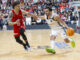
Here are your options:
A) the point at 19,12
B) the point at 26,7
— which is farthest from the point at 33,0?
the point at 19,12

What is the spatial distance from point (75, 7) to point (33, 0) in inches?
203

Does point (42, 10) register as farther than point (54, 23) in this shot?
Yes

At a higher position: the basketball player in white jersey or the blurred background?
the basketball player in white jersey

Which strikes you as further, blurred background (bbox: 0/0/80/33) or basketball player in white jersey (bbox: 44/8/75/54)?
blurred background (bbox: 0/0/80/33)

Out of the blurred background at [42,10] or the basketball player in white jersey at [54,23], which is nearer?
the basketball player in white jersey at [54,23]

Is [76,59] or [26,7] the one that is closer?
[76,59]

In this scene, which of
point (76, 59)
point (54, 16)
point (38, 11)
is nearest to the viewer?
point (76, 59)

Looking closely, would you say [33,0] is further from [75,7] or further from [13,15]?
[13,15]

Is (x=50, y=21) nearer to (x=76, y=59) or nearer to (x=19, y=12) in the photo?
(x=19, y=12)

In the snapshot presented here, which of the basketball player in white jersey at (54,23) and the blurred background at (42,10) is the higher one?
the basketball player in white jersey at (54,23)

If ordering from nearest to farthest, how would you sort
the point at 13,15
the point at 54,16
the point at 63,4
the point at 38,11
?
the point at 54,16, the point at 13,15, the point at 38,11, the point at 63,4

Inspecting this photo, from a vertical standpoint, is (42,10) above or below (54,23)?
below

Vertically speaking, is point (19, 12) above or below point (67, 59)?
above

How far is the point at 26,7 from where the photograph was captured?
75.6 ft
